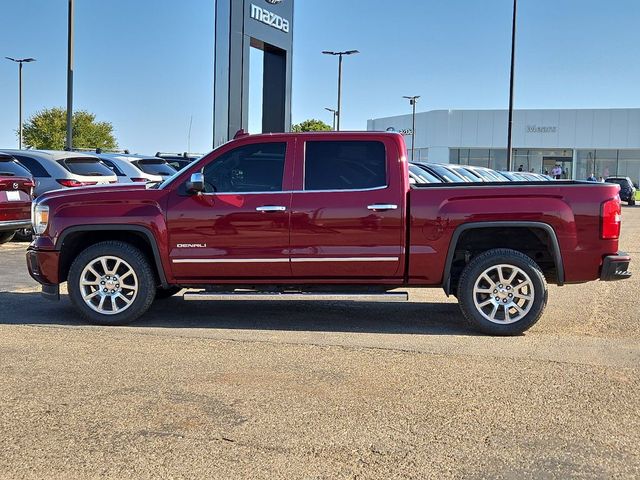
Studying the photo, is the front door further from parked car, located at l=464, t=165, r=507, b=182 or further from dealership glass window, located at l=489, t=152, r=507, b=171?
dealership glass window, located at l=489, t=152, r=507, b=171

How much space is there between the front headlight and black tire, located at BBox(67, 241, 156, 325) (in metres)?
0.49

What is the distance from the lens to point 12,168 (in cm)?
1253

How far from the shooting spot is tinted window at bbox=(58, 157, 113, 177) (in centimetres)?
1341

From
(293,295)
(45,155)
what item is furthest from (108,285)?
(45,155)

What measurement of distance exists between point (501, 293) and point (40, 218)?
4600mm

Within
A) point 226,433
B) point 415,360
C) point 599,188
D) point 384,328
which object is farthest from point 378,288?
point 226,433

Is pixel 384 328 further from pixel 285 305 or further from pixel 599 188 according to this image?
pixel 599 188

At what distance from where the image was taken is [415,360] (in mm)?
5691

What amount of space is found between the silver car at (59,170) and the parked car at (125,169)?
1.40m

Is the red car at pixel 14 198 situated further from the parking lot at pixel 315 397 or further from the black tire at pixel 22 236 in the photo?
the parking lot at pixel 315 397

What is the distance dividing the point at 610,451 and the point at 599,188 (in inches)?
129

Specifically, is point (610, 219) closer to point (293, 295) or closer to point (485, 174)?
point (293, 295)

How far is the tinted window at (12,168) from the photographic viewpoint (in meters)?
12.3

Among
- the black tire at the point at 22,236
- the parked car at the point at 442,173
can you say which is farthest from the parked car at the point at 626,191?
the black tire at the point at 22,236
